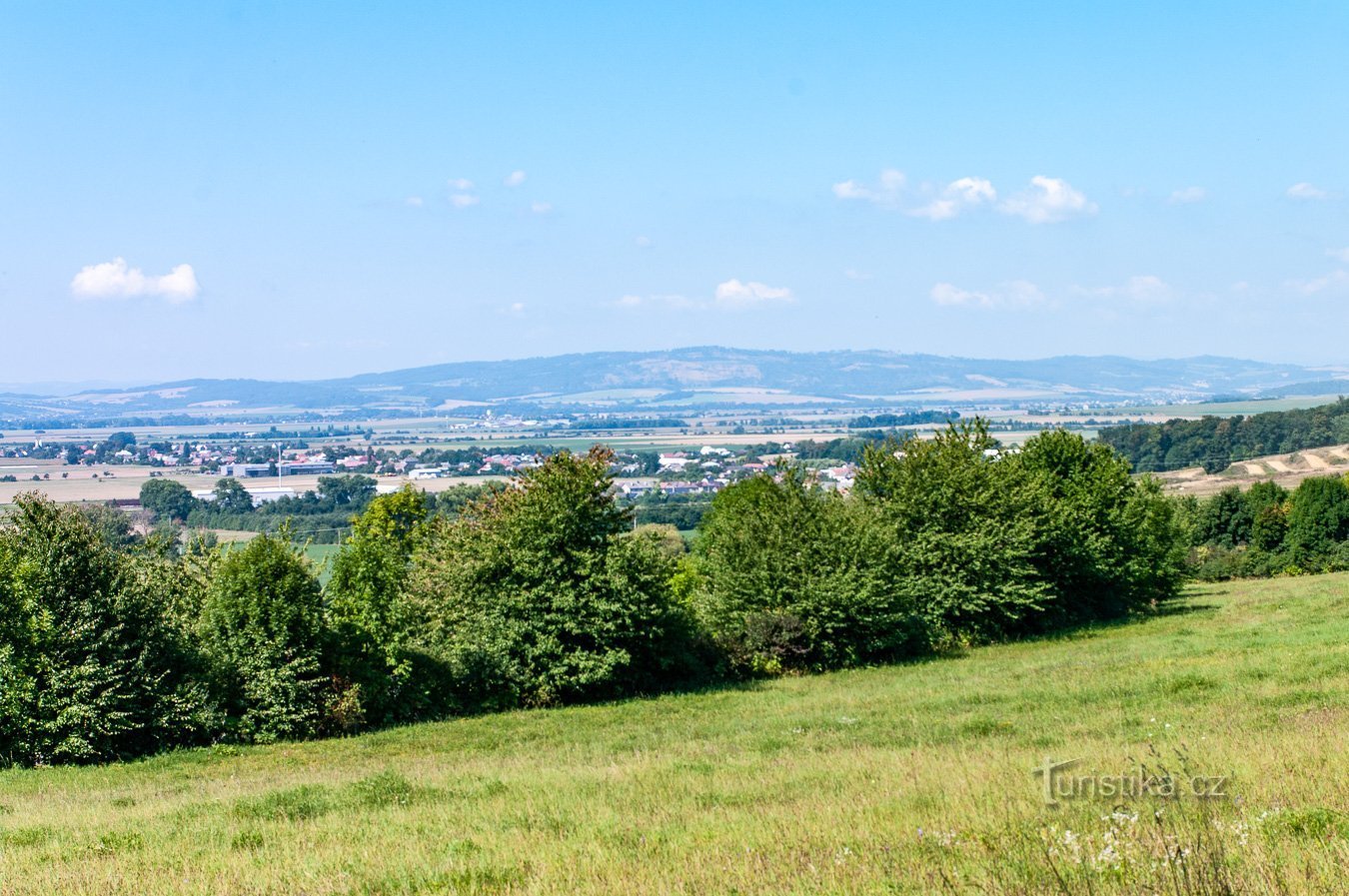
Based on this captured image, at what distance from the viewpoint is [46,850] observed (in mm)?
11562

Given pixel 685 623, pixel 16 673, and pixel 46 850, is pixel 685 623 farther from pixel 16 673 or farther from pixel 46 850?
pixel 46 850

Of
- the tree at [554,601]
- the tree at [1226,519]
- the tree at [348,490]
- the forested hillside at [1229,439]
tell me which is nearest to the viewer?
the tree at [554,601]

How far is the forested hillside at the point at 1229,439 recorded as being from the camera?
150m

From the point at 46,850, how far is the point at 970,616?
3365cm

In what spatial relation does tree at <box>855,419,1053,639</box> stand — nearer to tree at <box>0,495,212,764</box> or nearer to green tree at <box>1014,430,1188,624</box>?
green tree at <box>1014,430,1188,624</box>

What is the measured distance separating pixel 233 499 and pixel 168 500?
21.6ft

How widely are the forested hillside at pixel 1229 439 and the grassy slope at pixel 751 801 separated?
134 metres

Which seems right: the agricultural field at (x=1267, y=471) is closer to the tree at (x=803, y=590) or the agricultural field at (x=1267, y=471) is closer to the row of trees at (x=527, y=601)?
the row of trees at (x=527, y=601)

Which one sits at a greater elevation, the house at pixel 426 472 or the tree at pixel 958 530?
the tree at pixel 958 530

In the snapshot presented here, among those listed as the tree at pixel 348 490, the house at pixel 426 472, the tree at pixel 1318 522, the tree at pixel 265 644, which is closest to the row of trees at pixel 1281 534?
the tree at pixel 1318 522

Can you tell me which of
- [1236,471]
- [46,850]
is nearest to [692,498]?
[1236,471]

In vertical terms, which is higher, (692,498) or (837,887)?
(837,887)

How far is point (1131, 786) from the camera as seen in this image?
408 inches

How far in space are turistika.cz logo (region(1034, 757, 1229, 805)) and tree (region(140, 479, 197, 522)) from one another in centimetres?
11659
